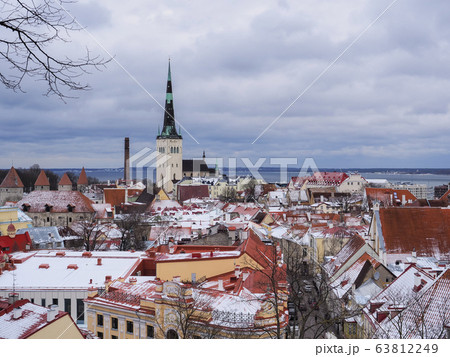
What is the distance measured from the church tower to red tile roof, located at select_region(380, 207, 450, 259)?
7223 centimetres

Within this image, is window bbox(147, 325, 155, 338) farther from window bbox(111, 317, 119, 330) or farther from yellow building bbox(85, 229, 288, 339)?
window bbox(111, 317, 119, 330)

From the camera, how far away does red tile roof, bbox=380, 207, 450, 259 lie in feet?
63.5

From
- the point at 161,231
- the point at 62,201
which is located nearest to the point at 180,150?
the point at 62,201

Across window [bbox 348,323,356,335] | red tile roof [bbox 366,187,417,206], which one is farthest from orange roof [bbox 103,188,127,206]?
window [bbox 348,323,356,335]

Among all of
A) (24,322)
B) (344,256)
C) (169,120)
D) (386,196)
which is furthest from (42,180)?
(24,322)

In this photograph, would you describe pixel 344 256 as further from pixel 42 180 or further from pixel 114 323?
pixel 42 180

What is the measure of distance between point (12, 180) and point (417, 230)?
4336 cm

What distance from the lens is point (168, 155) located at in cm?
9506

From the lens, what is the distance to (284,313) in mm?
9195

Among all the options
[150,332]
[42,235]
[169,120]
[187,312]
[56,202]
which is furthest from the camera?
[169,120]

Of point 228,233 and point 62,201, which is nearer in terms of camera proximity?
point 228,233

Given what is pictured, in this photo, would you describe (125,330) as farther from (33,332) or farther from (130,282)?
(33,332)

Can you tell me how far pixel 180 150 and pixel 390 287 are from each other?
274 ft

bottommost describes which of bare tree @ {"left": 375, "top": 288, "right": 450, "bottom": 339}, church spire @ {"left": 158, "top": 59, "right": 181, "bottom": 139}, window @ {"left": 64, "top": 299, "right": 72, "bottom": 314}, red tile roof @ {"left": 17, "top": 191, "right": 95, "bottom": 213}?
window @ {"left": 64, "top": 299, "right": 72, "bottom": 314}
